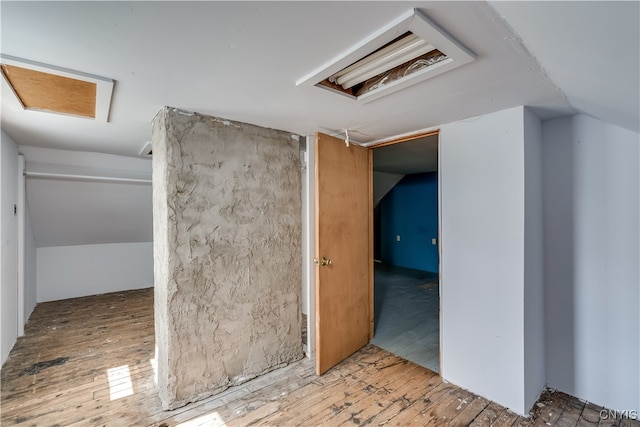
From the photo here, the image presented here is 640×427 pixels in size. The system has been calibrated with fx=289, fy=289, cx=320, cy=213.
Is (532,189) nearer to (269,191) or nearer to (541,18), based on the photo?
(541,18)

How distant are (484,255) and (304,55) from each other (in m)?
1.69

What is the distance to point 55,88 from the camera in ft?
4.95

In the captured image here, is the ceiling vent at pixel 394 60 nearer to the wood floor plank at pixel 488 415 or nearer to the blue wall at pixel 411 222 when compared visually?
the wood floor plank at pixel 488 415

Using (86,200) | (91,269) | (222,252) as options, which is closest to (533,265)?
(222,252)

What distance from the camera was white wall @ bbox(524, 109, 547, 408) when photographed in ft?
5.93

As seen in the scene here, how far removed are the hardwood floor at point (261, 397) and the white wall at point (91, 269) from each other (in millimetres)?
1661

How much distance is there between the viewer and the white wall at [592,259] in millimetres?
1773

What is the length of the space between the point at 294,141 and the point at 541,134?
1831 mm

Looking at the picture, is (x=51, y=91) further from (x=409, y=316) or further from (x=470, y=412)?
(x=409, y=316)

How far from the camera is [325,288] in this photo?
2285 millimetres

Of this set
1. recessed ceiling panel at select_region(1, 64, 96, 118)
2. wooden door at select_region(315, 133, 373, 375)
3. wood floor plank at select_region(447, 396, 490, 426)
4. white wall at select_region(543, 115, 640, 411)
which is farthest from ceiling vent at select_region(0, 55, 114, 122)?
white wall at select_region(543, 115, 640, 411)

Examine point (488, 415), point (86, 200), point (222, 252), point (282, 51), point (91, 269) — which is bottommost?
point (488, 415)

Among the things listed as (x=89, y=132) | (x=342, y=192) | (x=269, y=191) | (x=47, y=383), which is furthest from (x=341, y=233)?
(x=47, y=383)

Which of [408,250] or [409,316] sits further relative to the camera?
[408,250]
